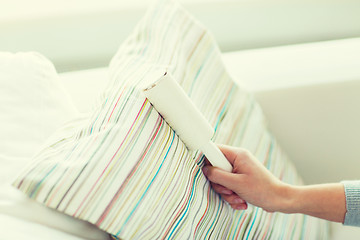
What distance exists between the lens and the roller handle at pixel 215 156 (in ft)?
2.21

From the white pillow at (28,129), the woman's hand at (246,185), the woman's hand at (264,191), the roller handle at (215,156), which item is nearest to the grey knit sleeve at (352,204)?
the woman's hand at (264,191)

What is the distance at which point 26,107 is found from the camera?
0.69 m

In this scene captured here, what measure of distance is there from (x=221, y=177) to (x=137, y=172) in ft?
0.56

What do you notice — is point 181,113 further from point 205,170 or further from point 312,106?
point 312,106

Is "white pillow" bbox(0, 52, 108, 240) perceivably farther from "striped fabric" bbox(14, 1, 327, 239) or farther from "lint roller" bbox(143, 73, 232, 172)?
"lint roller" bbox(143, 73, 232, 172)

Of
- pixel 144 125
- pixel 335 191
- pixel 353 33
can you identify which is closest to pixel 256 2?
pixel 353 33

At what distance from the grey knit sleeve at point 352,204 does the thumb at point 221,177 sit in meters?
0.21

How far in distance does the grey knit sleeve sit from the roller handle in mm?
214

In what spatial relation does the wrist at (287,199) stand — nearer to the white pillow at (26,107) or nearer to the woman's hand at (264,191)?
the woman's hand at (264,191)

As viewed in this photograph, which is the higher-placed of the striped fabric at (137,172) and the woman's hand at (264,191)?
the striped fabric at (137,172)

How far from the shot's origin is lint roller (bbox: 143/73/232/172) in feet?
1.91

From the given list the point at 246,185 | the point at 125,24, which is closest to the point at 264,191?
the point at 246,185

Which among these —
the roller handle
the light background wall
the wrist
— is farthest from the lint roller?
the light background wall

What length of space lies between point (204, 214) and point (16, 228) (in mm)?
272
